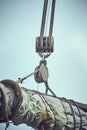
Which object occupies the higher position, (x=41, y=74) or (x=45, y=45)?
(x=45, y=45)

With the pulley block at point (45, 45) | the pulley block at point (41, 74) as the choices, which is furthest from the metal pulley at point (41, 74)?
the pulley block at point (45, 45)

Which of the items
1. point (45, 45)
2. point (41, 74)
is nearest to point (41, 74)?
point (41, 74)

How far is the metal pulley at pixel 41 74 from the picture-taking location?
22.7ft

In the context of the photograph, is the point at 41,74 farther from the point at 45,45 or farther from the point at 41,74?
the point at 45,45

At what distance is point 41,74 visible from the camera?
6.92 meters

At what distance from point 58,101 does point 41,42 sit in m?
2.00

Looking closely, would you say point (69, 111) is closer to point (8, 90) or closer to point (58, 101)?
point (58, 101)

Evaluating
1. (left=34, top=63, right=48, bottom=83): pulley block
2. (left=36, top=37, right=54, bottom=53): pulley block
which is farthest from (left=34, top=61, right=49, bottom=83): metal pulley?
(left=36, top=37, right=54, bottom=53): pulley block

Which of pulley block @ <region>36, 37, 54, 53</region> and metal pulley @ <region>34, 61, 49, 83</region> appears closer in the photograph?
metal pulley @ <region>34, 61, 49, 83</region>

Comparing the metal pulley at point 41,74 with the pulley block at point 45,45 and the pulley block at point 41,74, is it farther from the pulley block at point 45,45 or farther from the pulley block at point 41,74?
the pulley block at point 45,45

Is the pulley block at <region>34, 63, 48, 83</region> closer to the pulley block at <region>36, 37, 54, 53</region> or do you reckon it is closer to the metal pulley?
the metal pulley

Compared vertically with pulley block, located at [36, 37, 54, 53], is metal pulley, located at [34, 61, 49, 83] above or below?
below

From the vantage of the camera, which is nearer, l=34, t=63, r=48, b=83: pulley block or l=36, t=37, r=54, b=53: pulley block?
l=34, t=63, r=48, b=83: pulley block

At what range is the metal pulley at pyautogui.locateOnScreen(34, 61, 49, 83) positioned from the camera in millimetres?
6918
